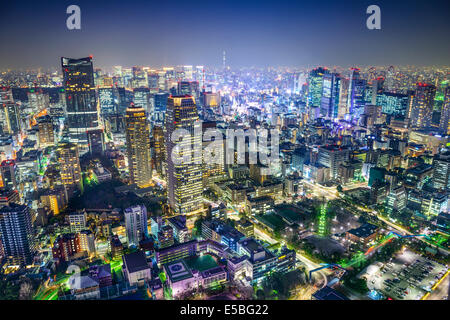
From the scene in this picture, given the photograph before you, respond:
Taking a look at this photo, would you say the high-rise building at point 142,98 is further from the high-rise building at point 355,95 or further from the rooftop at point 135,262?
the rooftop at point 135,262

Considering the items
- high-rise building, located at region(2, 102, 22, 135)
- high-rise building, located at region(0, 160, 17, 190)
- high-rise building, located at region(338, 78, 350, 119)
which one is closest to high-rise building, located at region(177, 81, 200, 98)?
high-rise building, located at region(2, 102, 22, 135)

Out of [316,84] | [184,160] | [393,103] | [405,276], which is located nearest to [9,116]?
[184,160]

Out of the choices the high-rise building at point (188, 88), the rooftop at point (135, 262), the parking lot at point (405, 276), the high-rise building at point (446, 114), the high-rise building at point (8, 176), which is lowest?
the parking lot at point (405, 276)

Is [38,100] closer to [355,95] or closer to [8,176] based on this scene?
[8,176]

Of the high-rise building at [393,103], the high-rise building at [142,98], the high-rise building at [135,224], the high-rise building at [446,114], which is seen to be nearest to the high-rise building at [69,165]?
the high-rise building at [135,224]
